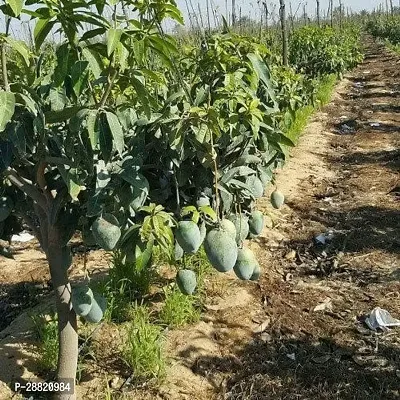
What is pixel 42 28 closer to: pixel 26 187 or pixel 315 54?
pixel 26 187

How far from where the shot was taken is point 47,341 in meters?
2.36

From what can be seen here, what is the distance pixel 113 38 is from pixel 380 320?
83.9 inches

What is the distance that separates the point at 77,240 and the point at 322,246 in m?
1.83

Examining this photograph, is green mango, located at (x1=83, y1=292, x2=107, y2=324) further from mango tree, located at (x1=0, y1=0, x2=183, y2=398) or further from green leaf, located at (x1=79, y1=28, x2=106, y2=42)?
green leaf, located at (x1=79, y1=28, x2=106, y2=42)

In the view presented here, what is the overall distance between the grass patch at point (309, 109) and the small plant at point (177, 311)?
365 cm

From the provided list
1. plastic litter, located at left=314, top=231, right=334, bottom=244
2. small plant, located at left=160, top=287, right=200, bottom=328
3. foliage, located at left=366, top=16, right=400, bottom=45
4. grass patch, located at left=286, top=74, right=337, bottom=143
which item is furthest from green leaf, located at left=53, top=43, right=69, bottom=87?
foliage, located at left=366, top=16, right=400, bottom=45

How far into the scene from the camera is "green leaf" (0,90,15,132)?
125 centimetres

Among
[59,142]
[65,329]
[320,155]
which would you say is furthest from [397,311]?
[320,155]

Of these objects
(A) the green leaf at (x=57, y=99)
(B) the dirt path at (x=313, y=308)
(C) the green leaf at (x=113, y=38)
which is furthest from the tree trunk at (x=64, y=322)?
(C) the green leaf at (x=113, y=38)

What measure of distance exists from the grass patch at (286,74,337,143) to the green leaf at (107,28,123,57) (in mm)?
4828

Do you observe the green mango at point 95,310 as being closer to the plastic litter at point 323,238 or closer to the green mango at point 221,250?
the green mango at point 221,250

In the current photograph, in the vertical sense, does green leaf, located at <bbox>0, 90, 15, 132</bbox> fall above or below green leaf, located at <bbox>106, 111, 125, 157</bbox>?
above

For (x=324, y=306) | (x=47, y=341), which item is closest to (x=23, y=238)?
(x=47, y=341)

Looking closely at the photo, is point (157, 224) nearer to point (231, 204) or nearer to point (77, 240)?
point (231, 204)
